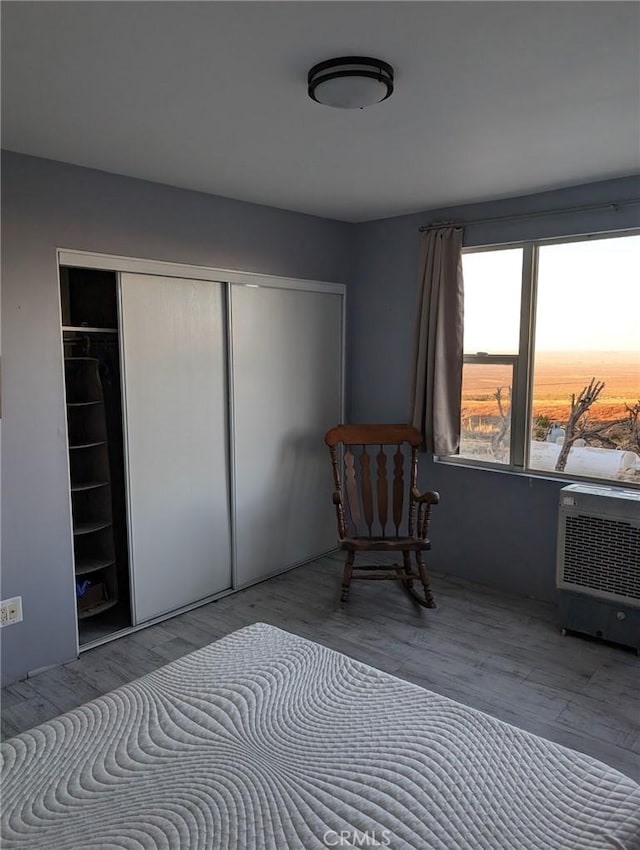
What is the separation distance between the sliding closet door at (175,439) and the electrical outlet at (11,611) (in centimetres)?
62

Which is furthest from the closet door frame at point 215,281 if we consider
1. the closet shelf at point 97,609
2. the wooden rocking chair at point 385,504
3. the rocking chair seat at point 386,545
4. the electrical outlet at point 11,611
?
the rocking chair seat at point 386,545

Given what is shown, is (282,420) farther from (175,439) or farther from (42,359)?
(42,359)

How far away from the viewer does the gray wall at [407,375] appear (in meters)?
3.46

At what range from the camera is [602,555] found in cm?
310

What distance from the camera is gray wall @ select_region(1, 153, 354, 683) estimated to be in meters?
2.65

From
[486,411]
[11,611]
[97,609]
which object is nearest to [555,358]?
[486,411]

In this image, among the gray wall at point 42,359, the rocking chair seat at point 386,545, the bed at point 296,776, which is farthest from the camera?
the rocking chair seat at point 386,545

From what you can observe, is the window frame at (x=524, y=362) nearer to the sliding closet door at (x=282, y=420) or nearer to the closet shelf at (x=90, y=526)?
the sliding closet door at (x=282, y=420)

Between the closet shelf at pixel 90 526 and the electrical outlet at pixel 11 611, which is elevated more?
the closet shelf at pixel 90 526

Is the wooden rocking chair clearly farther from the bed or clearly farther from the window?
the bed

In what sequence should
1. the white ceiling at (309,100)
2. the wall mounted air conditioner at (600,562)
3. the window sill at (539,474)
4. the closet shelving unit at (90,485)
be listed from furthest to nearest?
the window sill at (539,474) < the closet shelving unit at (90,485) < the wall mounted air conditioner at (600,562) < the white ceiling at (309,100)

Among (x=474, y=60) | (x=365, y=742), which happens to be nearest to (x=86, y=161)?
(x=474, y=60)

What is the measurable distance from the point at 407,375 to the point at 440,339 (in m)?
0.47

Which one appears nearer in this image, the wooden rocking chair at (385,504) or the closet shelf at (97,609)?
the closet shelf at (97,609)
